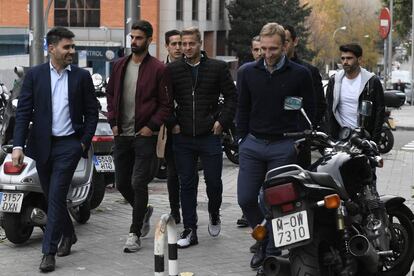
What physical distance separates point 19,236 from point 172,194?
153cm

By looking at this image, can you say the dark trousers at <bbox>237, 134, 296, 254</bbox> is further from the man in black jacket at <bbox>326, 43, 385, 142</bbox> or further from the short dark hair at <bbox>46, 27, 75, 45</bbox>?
the short dark hair at <bbox>46, 27, 75, 45</bbox>

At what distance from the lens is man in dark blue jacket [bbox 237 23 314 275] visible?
253 inches

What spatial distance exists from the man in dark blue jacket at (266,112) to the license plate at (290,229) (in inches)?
36.7

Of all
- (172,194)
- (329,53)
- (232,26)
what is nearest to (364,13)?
(329,53)

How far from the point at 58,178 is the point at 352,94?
2.87 m

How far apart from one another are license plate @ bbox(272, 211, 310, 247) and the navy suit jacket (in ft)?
7.20

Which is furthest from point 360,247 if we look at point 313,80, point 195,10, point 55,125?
point 195,10

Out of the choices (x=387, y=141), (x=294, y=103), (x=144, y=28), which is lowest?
(x=387, y=141)

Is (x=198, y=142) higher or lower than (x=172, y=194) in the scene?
higher

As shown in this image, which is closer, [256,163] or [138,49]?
[256,163]

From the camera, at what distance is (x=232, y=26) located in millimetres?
64500

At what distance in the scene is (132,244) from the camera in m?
7.32

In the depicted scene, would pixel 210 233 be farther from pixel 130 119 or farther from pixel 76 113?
pixel 76 113

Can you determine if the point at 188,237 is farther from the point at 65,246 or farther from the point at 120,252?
the point at 65,246
